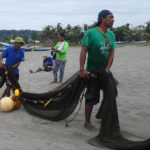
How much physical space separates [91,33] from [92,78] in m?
0.80

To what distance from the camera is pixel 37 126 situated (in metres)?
4.78

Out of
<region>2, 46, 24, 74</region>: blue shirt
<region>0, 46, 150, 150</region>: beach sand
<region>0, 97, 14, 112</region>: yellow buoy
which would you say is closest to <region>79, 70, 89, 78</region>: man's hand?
<region>0, 46, 150, 150</region>: beach sand

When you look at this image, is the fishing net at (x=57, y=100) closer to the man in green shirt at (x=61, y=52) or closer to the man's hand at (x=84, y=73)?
the man's hand at (x=84, y=73)

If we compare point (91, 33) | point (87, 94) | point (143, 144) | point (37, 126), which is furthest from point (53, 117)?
point (143, 144)

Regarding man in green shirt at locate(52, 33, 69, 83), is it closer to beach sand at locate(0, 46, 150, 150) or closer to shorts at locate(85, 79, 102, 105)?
beach sand at locate(0, 46, 150, 150)

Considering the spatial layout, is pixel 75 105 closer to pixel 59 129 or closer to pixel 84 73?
pixel 59 129

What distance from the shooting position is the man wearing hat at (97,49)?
4297mm

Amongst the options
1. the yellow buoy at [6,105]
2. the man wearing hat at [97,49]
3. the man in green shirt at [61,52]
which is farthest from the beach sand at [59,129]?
the man in green shirt at [61,52]

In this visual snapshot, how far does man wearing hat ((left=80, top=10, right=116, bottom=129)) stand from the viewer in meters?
4.30

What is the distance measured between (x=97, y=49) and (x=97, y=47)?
40 millimetres

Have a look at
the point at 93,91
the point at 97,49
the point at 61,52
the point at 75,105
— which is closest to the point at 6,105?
the point at 75,105

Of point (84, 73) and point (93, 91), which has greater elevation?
point (84, 73)

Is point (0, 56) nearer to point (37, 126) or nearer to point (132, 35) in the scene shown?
point (37, 126)

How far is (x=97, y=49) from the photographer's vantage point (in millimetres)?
4355
